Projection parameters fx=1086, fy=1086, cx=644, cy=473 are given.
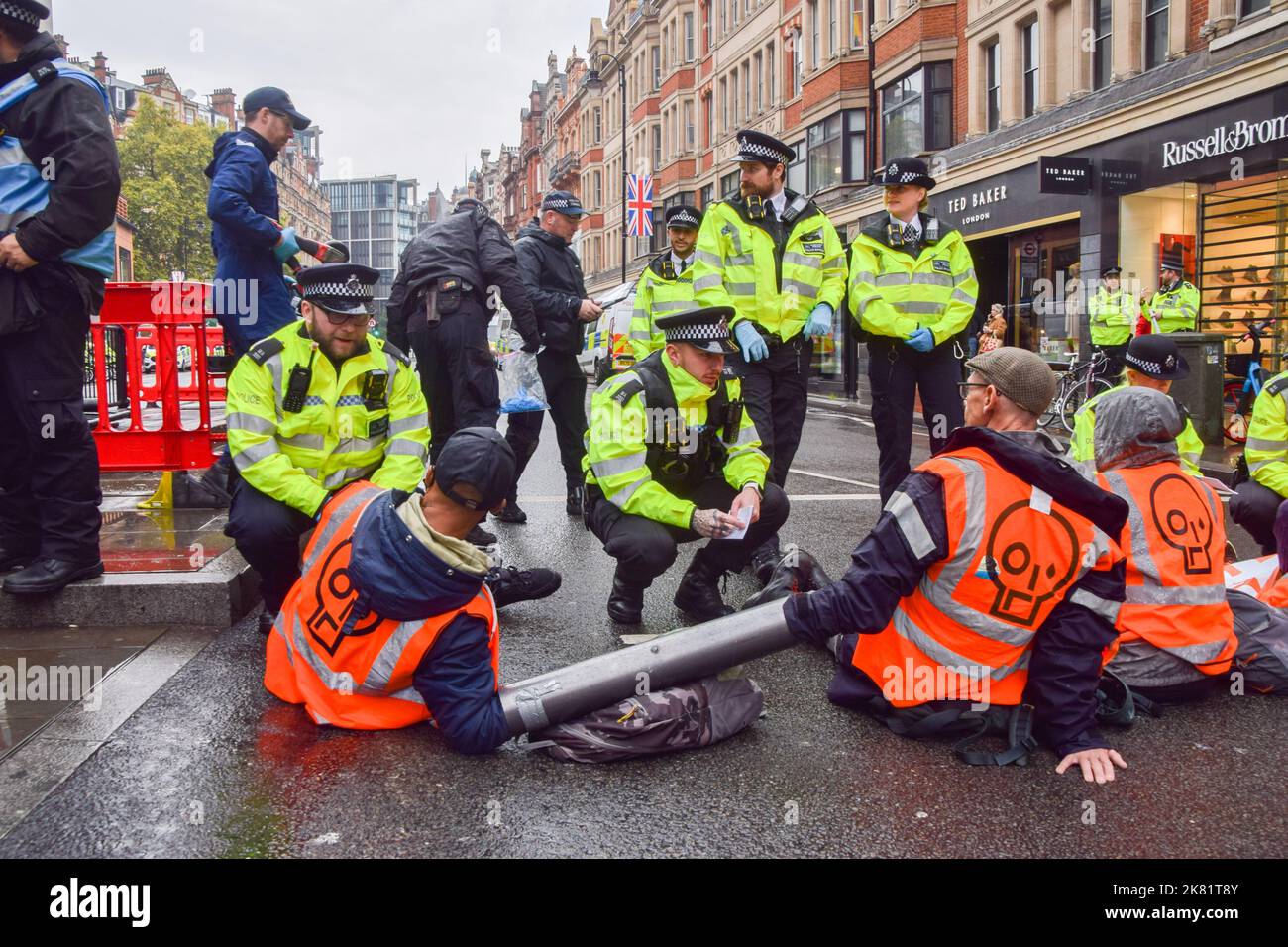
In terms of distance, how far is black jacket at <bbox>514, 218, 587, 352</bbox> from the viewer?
7.39m

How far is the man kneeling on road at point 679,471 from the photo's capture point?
465cm

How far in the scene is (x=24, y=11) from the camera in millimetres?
4398

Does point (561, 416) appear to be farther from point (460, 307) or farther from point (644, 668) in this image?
point (644, 668)

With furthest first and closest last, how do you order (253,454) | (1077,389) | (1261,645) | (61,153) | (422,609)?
1. (1077,389)
2. (61,153)
3. (253,454)
4. (1261,645)
5. (422,609)

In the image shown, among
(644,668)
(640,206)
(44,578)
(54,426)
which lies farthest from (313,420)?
(640,206)

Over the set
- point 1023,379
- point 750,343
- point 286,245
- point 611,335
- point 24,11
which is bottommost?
point 1023,379

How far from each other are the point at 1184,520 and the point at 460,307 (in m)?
4.07

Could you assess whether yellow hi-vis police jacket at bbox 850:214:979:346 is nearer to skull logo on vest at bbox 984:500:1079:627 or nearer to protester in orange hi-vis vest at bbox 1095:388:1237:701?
protester in orange hi-vis vest at bbox 1095:388:1237:701

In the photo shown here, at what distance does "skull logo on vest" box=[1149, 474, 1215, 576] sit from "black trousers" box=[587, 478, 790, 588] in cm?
170

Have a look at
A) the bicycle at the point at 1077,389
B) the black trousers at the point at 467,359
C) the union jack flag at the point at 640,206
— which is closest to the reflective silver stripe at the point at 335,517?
the black trousers at the point at 467,359

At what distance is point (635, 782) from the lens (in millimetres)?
3195

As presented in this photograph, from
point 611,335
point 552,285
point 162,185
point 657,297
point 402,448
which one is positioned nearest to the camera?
point 402,448

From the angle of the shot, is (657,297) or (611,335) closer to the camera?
(657,297)
